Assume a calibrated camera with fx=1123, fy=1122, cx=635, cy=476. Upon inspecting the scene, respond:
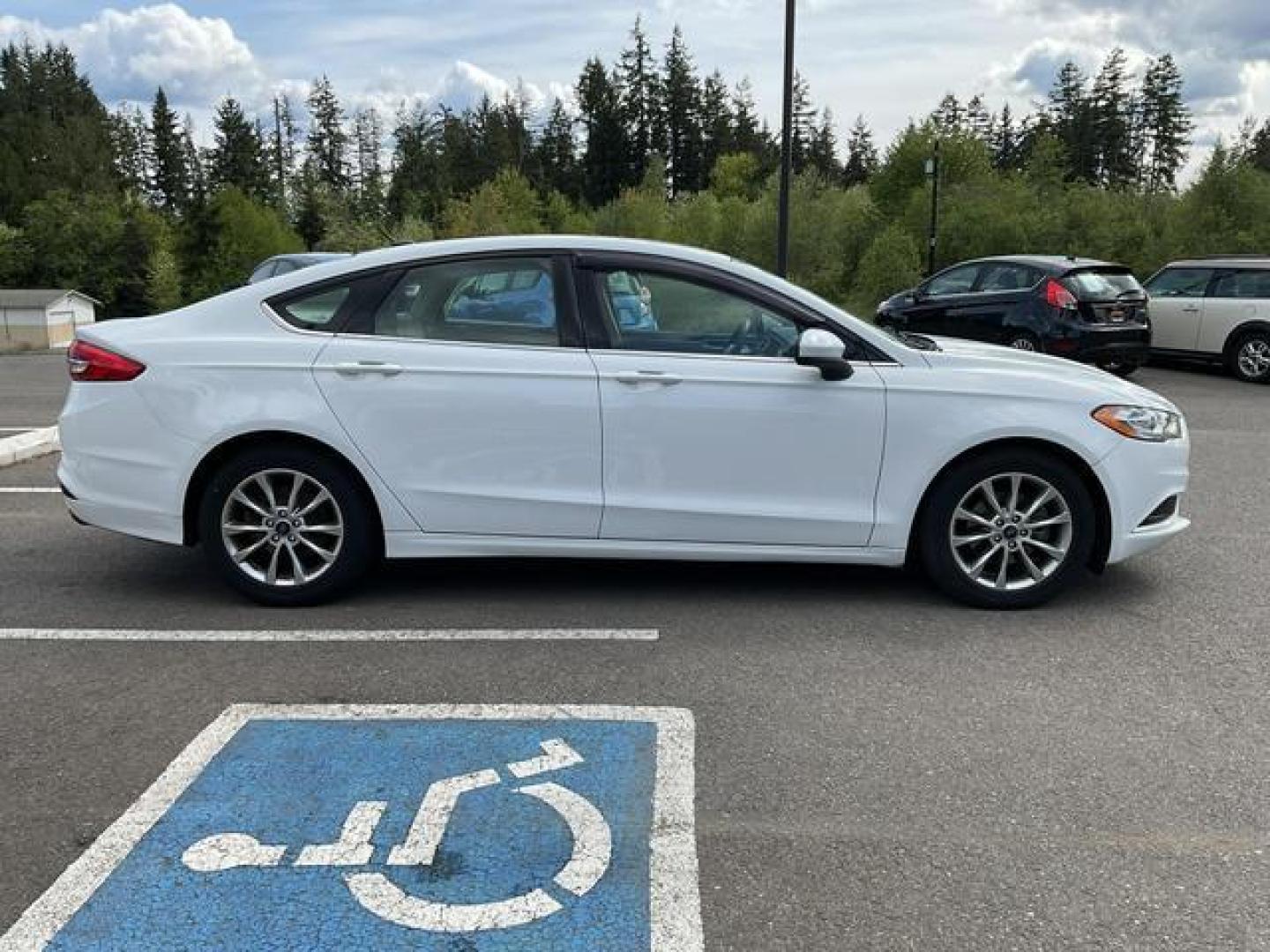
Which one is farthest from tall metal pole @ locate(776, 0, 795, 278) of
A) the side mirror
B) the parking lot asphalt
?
the side mirror

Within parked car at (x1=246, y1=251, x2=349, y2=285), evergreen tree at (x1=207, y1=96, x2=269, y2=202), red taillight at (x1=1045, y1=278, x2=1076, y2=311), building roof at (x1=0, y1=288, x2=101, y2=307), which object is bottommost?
building roof at (x1=0, y1=288, x2=101, y2=307)

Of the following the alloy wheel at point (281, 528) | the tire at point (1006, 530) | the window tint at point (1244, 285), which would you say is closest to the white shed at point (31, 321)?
the alloy wheel at point (281, 528)

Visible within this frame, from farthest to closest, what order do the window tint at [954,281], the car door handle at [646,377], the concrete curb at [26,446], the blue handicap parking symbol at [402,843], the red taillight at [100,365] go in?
the window tint at [954,281], the concrete curb at [26,446], the red taillight at [100,365], the car door handle at [646,377], the blue handicap parking symbol at [402,843]

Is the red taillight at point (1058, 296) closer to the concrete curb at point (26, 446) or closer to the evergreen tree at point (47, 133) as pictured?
the concrete curb at point (26, 446)

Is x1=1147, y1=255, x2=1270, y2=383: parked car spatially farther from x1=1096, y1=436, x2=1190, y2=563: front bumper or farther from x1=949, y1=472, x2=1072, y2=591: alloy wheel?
x1=949, y1=472, x2=1072, y2=591: alloy wheel

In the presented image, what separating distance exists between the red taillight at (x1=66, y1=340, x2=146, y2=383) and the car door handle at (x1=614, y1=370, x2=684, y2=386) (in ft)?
6.98

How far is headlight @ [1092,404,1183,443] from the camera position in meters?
5.02

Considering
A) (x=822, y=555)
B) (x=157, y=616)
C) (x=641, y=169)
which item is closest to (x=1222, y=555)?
(x=822, y=555)

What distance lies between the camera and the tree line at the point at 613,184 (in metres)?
28.7

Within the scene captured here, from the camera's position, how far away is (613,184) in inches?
3942

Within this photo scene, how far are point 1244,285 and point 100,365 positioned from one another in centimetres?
1414

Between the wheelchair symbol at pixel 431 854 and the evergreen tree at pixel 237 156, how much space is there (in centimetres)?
9671

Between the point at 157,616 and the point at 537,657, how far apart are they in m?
1.83

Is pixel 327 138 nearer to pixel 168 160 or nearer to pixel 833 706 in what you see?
pixel 168 160
